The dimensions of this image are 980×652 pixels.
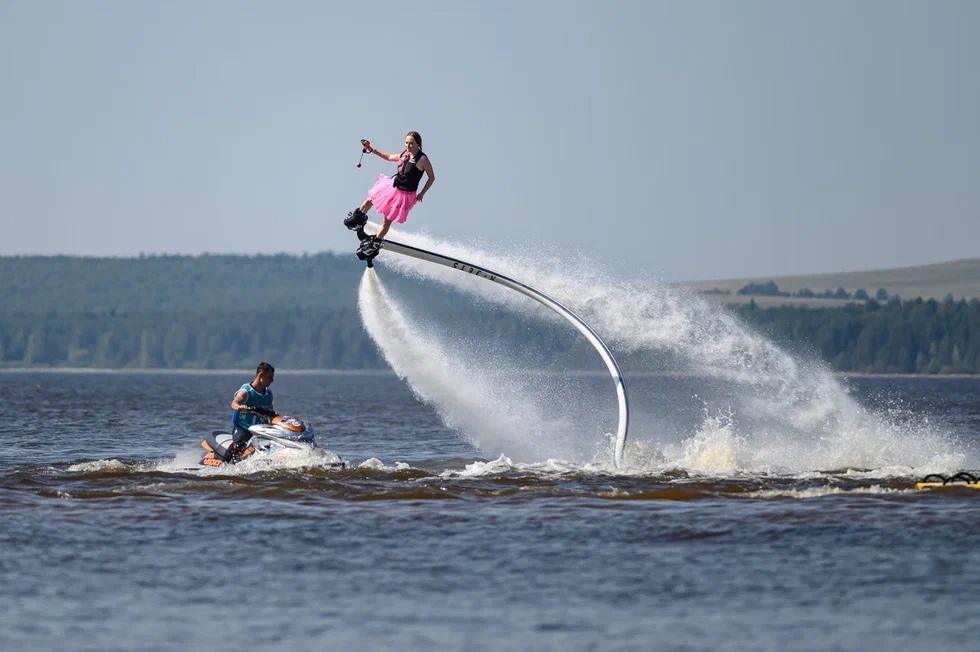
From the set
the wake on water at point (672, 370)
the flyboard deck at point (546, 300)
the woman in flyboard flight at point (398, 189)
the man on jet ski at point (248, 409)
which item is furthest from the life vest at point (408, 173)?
the man on jet ski at point (248, 409)

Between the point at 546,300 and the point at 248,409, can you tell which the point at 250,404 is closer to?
the point at 248,409

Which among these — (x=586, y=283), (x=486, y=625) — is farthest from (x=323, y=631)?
(x=586, y=283)

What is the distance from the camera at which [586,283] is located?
31.5 metres

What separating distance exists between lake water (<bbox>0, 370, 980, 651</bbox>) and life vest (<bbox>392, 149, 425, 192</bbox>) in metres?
5.27

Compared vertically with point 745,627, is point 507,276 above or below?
above

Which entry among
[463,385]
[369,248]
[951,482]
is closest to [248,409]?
[463,385]

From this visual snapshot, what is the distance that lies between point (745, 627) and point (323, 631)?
4486 millimetres

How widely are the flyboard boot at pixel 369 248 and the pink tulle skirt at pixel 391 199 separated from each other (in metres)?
0.71

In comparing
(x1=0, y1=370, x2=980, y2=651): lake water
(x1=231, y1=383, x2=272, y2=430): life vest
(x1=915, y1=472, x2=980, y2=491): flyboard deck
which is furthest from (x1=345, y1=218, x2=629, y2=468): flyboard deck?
(x1=915, y1=472, x2=980, y2=491): flyboard deck

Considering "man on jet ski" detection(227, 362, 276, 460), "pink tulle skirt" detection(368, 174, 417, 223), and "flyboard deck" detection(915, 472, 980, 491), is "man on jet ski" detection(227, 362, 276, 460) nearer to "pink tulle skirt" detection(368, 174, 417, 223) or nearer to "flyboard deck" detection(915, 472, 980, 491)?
"pink tulle skirt" detection(368, 174, 417, 223)

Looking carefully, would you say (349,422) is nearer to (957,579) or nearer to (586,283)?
(586,283)

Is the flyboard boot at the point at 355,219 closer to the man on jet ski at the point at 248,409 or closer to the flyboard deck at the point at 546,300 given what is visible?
the flyboard deck at the point at 546,300

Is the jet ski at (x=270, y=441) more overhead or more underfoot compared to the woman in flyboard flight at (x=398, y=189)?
more underfoot

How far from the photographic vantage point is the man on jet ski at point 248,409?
30016 millimetres
